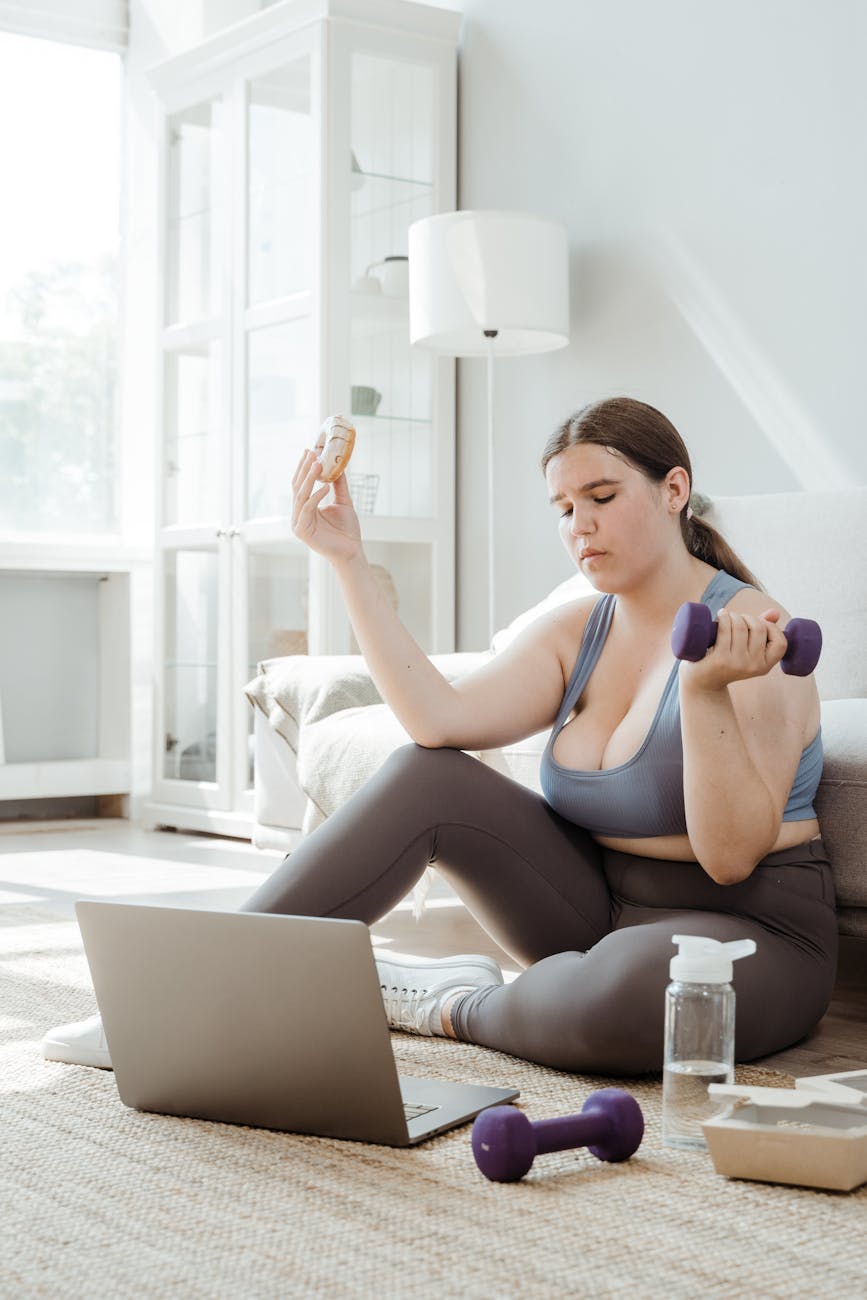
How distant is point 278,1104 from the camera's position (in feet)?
4.75

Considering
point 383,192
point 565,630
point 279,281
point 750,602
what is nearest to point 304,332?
point 279,281

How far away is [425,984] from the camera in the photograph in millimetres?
1896

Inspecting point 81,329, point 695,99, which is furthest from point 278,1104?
point 81,329

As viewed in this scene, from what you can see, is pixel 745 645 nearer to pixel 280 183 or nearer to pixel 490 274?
pixel 490 274

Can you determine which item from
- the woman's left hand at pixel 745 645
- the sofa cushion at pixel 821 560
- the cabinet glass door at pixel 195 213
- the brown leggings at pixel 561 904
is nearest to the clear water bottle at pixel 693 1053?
the brown leggings at pixel 561 904

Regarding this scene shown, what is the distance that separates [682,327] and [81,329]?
2.43 m

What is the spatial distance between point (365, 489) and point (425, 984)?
238 cm

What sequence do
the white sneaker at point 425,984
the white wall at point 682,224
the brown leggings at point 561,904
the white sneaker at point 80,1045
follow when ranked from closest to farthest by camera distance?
the brown leggings at point 561,904 → the white sneaker at point 80,1045 → the white sneaker at point 425,984 → the white wall at point 682,224

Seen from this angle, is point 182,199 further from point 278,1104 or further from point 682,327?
point 278,1104

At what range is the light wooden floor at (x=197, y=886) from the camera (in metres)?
1.97

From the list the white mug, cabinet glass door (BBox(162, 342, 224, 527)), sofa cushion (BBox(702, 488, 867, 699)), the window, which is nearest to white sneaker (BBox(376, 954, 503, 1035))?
sofa cushion (BBox(702, 488, 867, 699))

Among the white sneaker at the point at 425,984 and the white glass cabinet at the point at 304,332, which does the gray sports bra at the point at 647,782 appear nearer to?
the white sneaker at the point at 425,984

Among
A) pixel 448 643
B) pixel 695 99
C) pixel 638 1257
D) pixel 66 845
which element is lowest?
pixel 66 845

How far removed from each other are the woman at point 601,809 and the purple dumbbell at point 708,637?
3.7 inches
